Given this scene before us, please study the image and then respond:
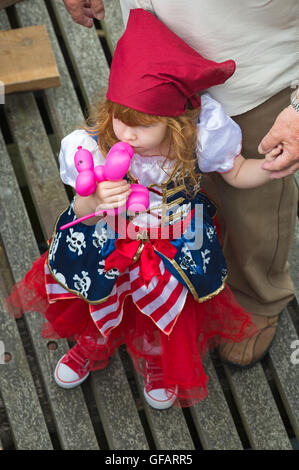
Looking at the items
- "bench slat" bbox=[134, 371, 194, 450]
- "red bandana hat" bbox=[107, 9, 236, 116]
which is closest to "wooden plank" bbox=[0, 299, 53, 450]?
"bench slat" bbox=[134, 371, 194, 450]

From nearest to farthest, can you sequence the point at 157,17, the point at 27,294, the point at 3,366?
the point at 157,17 < the point at 27,294 < the point at 3,366

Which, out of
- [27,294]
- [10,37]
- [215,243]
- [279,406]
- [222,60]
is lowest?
[279,406]

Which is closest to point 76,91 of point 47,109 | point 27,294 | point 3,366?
point 47,109

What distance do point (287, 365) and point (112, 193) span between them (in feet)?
3.24

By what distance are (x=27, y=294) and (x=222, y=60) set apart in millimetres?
868

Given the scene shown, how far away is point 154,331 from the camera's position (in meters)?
1.66

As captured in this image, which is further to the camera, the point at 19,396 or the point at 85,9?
the point at 19,396

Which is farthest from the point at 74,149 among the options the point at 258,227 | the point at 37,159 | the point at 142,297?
the point at 37,159

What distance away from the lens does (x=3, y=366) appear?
1871 millimetres

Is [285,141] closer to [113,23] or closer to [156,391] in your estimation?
[156,391]

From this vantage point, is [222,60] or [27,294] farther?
[27,294]

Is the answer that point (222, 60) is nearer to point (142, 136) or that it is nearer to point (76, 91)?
point (142, 136)

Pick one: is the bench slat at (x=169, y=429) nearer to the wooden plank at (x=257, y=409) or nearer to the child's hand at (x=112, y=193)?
the wooden plank at (x=257, y=409)

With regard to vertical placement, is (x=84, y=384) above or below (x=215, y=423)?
above
